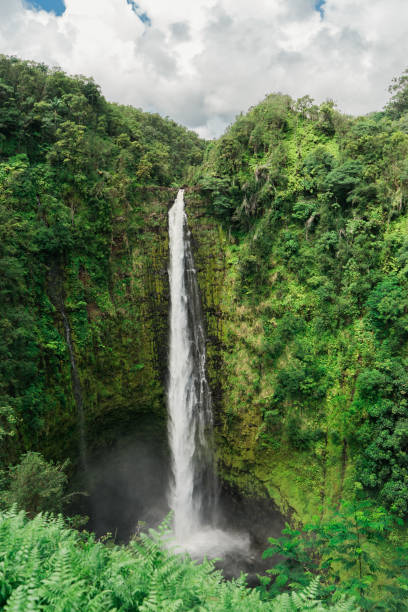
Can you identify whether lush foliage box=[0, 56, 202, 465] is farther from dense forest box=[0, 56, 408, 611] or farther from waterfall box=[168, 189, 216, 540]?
waterfall box=[168, 189, 216, 540]

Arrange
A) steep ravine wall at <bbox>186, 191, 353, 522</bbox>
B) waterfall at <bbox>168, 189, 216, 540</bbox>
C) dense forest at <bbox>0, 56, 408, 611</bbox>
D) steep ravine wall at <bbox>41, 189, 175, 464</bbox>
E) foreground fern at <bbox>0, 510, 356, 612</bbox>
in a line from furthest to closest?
waterfall at <bbox>168, 189, 216, 540</bbox> < steep ravine wall at <bbox>41, 189, 175, 464</bbox> < steep ravine wall at <bbox>186, 191, 353, 522</bbox> < dense forest at <bbox>0, 56, 408, 611</bbox> < foreground fern at <bbox>0, 510, 356, 612</bbox>

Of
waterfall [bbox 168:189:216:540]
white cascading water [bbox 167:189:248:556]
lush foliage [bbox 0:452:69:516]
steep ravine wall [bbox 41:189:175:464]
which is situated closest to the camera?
lush foliage [bbox 0:452:69:516]

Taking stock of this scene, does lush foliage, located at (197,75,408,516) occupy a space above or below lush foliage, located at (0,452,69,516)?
above

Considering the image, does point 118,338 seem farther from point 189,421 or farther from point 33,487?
point 33,487

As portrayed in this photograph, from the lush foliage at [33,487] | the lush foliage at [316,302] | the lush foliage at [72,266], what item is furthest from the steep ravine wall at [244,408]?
the lush foliage at [33,487]

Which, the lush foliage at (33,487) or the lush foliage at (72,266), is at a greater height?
the lush foliage at (72,266)

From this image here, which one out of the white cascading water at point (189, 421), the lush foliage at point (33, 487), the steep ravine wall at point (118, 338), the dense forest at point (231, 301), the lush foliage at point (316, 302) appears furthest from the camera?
the white cascading water at point (189, 421)

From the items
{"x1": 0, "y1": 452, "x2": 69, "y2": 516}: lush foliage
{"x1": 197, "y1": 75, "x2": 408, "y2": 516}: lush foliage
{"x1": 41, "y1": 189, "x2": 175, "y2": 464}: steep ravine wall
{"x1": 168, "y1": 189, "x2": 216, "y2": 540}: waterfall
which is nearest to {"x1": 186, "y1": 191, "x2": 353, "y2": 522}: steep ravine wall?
{"x1": 197, "y1": 75, "x2": 408, "y2": 516}: lush foliage

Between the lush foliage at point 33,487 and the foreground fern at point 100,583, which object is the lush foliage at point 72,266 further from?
the foreground fern at point 100,583
